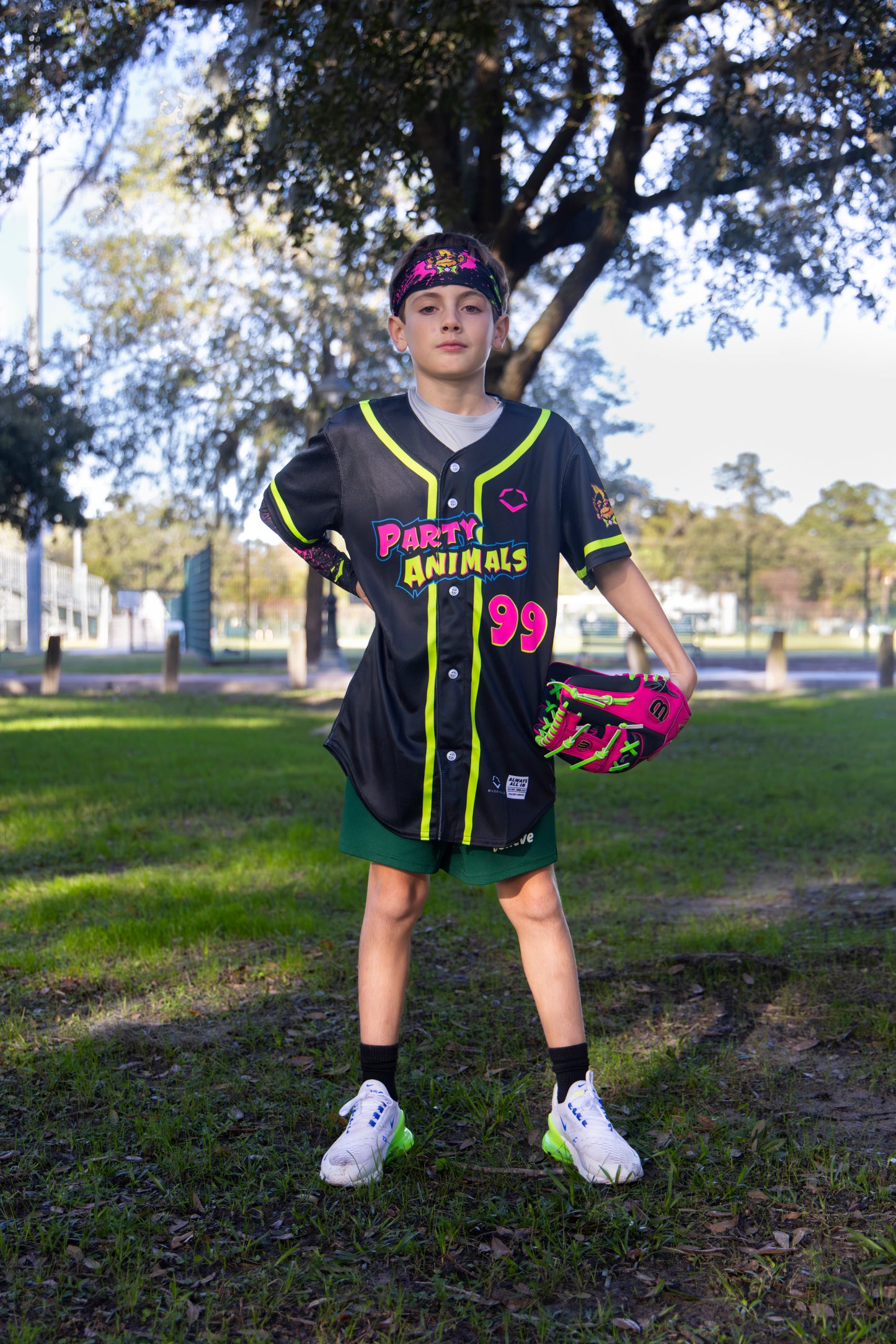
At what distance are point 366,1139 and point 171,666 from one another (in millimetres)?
15703

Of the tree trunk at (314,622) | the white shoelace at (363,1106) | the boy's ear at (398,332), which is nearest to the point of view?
the white shoelace at (363,1106)

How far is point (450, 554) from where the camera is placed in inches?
98.8

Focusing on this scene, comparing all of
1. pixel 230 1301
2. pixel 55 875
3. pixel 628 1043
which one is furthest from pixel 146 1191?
pixel 55 875

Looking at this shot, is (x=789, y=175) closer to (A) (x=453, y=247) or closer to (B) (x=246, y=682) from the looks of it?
(A) (x=453, y=247)

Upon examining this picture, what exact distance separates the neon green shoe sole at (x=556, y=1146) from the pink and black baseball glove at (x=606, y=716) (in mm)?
826

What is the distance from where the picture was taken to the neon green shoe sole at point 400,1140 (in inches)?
103

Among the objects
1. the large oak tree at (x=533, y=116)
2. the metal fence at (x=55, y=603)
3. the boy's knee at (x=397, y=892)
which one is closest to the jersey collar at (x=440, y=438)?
the boy's knee at (x=397, y=892)

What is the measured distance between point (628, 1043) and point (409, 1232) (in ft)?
3.97

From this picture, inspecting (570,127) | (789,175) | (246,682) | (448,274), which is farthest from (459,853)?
(246,682)

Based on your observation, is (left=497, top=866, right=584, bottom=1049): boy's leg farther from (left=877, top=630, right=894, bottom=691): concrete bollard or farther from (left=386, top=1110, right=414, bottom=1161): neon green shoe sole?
(left=877, top=630, right=894, bottom=691): concrete bollard

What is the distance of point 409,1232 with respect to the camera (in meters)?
2.29

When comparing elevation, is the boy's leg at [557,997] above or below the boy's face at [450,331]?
below

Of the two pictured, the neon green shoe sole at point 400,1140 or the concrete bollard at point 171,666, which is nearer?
the neon green shoe sole at point 400,1140

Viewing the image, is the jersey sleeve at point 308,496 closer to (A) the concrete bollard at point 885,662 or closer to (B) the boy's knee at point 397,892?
(B) the boy's knee at point 397,892
